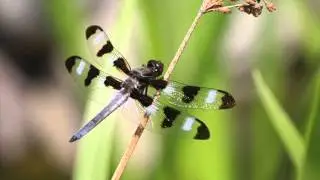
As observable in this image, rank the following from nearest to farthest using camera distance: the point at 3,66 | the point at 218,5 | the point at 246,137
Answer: the point at 218,5 → the point at 246,137 → the point at 3,66

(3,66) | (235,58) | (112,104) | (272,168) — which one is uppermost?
(235,58)

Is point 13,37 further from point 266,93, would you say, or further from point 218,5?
point 218,5

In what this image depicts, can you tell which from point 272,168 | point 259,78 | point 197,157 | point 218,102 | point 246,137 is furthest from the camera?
point 246,137

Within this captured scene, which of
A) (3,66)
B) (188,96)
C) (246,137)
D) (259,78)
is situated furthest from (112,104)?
(3,66)

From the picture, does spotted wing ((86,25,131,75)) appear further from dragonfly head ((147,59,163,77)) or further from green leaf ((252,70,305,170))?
green leaf ((252,70,305,170))

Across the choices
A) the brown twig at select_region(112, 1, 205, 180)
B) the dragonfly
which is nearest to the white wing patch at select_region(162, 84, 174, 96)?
the dragonfly

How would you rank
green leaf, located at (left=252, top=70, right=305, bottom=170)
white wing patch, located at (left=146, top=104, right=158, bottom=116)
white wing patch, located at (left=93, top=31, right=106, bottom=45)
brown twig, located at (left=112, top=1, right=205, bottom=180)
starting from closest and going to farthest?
brown twig, located at (left=112, top=1, right=205, bottom=180) → white wing patch, located at (left=146, top=104, right=158, bottom=116) → white wing patch, located at (left=93, top=31, right=106, bottom=45) → green leaf, located at (left=252, top=70, right=305, bottom=170)

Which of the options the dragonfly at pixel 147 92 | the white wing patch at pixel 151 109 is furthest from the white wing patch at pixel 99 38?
the white wing patch at pixel 151 109

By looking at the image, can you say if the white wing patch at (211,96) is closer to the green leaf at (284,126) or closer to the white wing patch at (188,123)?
the white wing patch at (188,123)

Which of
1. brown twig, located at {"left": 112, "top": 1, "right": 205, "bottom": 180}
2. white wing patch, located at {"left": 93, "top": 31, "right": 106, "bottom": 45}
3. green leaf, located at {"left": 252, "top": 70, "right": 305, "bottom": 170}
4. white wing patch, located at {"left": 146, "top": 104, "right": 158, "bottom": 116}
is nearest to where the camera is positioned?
brown twig, located at {"left": 112, "top": 1, "right": 205, "bottom": 180}
